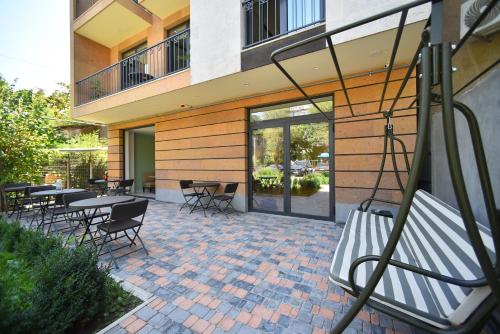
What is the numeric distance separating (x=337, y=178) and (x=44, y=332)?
14.9 feet

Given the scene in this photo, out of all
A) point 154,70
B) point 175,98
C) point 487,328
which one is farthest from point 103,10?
point 487,328

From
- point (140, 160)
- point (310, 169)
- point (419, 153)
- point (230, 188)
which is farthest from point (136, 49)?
point (419, 153)

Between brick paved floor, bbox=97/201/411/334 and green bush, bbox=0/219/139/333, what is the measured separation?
274 millimetres

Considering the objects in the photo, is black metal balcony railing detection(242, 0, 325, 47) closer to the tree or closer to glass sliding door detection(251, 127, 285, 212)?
glass sliding door detection(251, 127, 285, 212)

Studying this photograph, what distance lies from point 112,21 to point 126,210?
767 cm

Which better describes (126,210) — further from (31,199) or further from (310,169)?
(31,199)

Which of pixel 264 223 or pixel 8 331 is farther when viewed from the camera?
pixel 264 223

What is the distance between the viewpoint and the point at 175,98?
5891 millimetres

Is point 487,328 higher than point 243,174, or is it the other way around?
point 243,174

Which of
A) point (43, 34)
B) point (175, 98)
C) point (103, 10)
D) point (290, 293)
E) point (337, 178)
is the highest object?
point (43, 34)

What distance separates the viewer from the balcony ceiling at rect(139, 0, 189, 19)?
648 cm

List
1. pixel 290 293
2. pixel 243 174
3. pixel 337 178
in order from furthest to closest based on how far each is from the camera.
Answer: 1. pixel 243 174
2. pixel 337 178
3. pixel 290 293

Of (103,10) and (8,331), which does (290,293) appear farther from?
(103,10)

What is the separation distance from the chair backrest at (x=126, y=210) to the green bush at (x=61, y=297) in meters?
0.67
